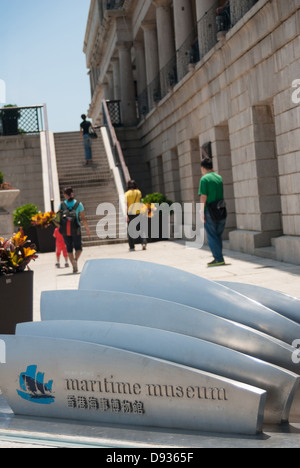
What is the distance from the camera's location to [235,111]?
13.8 metres

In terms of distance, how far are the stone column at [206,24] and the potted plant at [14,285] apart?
39.2 ft

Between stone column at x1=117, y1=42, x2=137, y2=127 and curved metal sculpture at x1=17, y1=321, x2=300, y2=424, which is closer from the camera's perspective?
curved metal sculpture at x1=17, y1=321, x2=300, y2=424

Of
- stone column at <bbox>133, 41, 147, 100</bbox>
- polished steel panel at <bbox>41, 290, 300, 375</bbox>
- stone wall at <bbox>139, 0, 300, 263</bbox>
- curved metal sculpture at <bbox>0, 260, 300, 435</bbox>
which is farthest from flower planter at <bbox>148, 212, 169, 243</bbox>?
polished steel panel at <bbox>41, 290, 300, 375</bbox>

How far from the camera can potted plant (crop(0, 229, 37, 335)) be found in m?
5.57

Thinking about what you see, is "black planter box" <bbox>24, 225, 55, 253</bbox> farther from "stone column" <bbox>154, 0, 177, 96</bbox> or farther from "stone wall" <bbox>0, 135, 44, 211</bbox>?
"stone column" <bbox>154, 0, 177, 96</bbox>

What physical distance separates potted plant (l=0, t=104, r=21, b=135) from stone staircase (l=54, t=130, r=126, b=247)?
A: 1.98 m

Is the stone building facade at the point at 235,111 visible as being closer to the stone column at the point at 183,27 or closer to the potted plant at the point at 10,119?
the stone column at the point at 183,27

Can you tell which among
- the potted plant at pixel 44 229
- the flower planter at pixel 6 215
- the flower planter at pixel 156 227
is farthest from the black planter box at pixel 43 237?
the flower planter at pixel 6 215

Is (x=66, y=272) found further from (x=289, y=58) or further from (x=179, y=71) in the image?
(x=179, y=71)

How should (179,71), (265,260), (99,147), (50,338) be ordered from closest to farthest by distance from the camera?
1. (50,338)
2. (265,260)
3. (179,71)
4. (99,147)

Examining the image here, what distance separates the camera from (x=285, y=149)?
441 inches

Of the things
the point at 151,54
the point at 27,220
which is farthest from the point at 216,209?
the point at 151,54

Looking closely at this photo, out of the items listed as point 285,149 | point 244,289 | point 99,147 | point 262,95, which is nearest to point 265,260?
point 285,149

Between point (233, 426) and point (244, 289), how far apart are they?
3.84ft
